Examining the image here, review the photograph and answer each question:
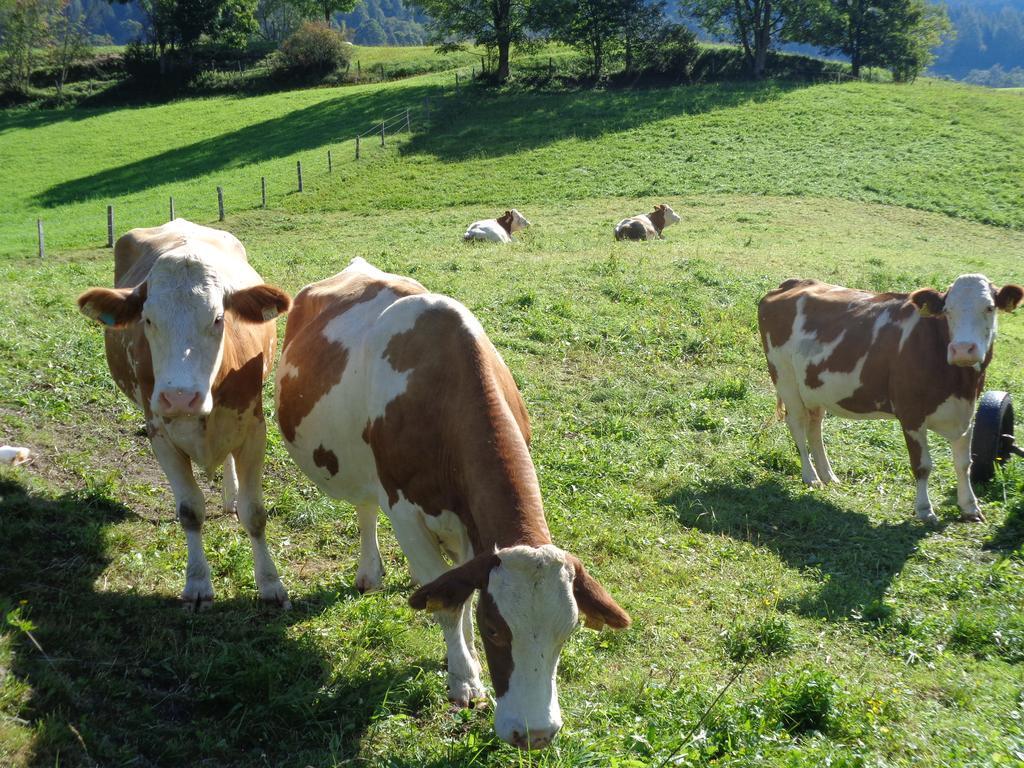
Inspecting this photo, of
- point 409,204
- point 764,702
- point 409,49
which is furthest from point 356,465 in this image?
point 409,49

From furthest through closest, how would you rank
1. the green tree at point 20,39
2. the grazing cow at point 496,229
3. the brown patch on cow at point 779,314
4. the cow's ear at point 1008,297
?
1. the green tree at point 20,39
2. the grazing cow at point 496,229
3. the brown patch on cow at point 779,314
4. the cow's ear at point 1008,297

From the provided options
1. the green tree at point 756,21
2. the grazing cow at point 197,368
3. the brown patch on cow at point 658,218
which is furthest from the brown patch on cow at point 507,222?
the green tree at point 756,21

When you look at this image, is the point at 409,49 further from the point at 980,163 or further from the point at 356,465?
the point at 356,465

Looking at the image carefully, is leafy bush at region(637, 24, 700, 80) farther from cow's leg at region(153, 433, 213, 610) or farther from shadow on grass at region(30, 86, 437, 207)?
cow's leg at region(153, 433, 213, 610)

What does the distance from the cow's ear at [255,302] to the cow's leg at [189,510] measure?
1.06 meters

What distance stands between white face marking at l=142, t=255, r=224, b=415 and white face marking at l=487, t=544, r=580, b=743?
240 cm

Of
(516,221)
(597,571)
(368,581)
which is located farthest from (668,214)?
(368,581)

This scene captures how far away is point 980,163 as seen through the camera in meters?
37.2

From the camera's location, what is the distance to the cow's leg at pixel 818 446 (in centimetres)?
1043

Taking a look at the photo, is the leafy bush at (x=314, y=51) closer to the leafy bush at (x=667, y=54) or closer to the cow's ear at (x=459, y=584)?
the leafy bush at (x=667, y=54)

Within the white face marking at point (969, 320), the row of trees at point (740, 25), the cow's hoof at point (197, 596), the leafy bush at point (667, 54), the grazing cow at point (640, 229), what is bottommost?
the cow's hoof at point (197, 596)

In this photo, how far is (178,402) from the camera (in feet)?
17.4

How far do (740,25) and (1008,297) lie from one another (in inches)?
2306

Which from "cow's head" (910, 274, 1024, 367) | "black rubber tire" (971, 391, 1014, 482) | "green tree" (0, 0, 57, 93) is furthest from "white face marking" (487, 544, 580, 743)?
"green tree" (0, 0, 57, 93)
